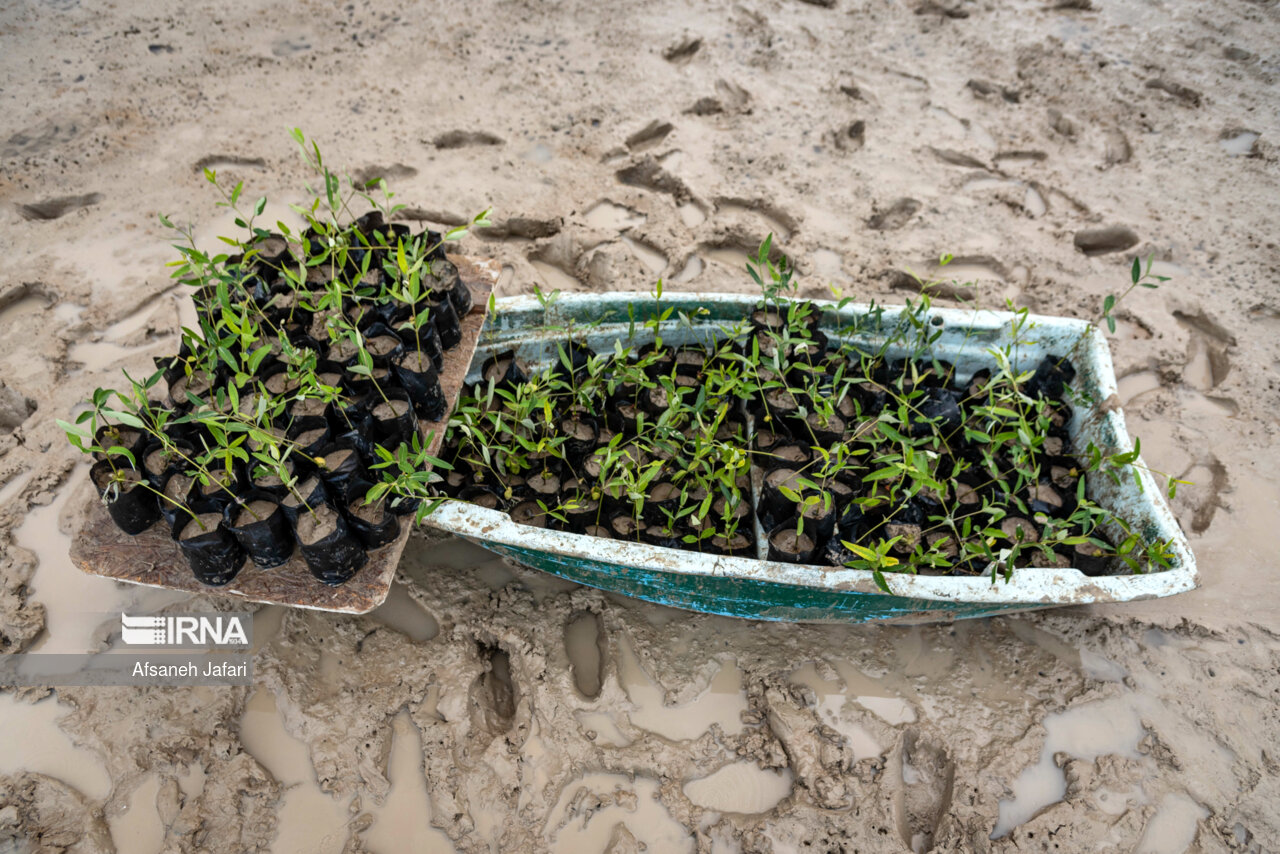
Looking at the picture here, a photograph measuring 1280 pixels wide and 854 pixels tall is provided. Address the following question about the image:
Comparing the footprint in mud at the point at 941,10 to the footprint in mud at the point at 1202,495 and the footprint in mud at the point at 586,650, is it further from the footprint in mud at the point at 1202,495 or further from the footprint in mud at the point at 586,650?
the footprint in mud at the point at 586,650

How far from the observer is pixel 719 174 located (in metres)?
3.87

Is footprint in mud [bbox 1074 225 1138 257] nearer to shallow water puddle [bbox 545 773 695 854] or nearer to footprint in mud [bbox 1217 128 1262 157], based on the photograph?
footprint in mud [bbox 1217 128 1262 157]

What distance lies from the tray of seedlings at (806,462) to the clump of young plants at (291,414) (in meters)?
0.20

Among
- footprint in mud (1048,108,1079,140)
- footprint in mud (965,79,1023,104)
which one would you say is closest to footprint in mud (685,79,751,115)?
footprint in mud (965,79,1023,104)

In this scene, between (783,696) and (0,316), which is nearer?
(783,696)

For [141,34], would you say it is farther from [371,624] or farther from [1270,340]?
[1270,340]

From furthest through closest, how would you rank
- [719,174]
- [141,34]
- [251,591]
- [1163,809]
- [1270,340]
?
1. [141,34]
2. [719,174]
3. [1270,340]
4. [1163,809]
5. [251,591]

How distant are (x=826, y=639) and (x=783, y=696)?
0.26m

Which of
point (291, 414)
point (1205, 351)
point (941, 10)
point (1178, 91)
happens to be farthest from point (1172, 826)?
point (941, 10)

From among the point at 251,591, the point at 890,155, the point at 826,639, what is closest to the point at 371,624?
the point at 251,591

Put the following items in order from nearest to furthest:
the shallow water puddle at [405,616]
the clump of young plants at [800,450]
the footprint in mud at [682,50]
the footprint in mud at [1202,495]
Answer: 1. the clump of young plants at [800,450]
2. the shallow water puddle at [405,616]
3. the footprint in mud at [1202,495]
4. the footprint in mud at [682,50]

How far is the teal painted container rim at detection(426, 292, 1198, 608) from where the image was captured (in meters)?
1.87

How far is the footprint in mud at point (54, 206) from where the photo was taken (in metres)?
3.56

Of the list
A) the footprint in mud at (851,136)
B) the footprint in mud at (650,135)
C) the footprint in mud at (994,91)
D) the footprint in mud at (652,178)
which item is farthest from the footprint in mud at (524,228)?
the footprint in mud at (994,91)
